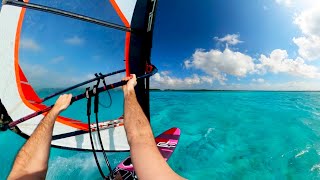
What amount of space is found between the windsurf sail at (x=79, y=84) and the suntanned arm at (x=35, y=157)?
43.5 inches

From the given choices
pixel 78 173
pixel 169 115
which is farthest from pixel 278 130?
pixel 78 173

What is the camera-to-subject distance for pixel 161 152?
637 cm

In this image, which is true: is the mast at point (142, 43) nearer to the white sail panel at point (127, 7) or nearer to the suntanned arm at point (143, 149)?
the white sail panel at point (127, 7)

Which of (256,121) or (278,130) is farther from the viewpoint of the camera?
(256,121)

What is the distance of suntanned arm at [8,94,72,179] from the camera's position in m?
1.56

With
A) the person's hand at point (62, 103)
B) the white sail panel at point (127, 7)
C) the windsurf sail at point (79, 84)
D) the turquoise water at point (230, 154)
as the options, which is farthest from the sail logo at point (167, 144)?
the person's hand at point (62, 103)

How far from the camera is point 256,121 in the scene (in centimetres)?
1508

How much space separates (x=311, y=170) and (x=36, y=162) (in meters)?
8.10

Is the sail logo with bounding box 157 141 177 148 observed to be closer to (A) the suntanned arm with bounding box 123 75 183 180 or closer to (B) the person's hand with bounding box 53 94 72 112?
(B) the person's hand with bounding box 53 94 72 112

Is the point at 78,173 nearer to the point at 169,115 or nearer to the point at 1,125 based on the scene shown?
the point at 1,125

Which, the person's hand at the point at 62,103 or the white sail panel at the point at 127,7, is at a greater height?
the white sail panel at the point at 127,7

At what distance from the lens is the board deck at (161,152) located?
5.10 metres

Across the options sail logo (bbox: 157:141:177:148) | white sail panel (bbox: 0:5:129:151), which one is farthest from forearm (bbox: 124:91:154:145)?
sail logo (bbox: 157:141:177:148)

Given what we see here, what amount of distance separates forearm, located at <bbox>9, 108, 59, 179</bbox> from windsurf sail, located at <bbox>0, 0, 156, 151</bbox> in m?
1.11
